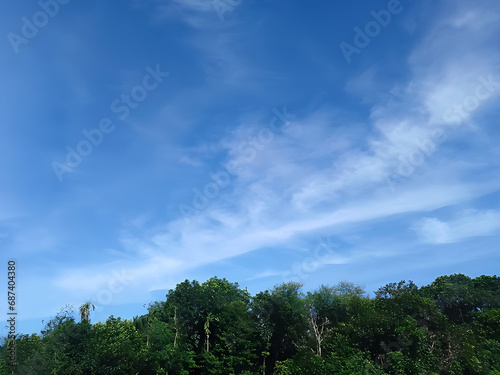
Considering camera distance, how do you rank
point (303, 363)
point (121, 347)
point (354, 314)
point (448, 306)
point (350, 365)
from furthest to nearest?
point (448, 306) → point (354, 314) → point (121, 347) → point (303, 363) → point (350, 365)

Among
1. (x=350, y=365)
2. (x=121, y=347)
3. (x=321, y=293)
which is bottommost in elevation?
(x=350, y=365)

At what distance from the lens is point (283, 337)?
4509 centimetres

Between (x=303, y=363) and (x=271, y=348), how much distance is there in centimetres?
1356

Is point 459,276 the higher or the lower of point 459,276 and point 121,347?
the higher

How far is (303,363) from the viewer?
32781 millimetres

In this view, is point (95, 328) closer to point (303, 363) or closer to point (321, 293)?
Answer: point (303, 363)

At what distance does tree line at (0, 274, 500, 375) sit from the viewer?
31.8m

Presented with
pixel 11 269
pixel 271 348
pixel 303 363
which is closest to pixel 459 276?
pixel 271 348

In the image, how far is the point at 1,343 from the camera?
45.5 m

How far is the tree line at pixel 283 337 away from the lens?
3178 centimetres

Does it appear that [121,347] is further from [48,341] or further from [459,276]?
[459,276]

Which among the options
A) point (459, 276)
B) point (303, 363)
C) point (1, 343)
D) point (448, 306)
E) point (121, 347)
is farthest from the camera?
point (459, 276)

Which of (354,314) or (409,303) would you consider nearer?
(409,303)

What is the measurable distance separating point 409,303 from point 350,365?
10.7 metres
